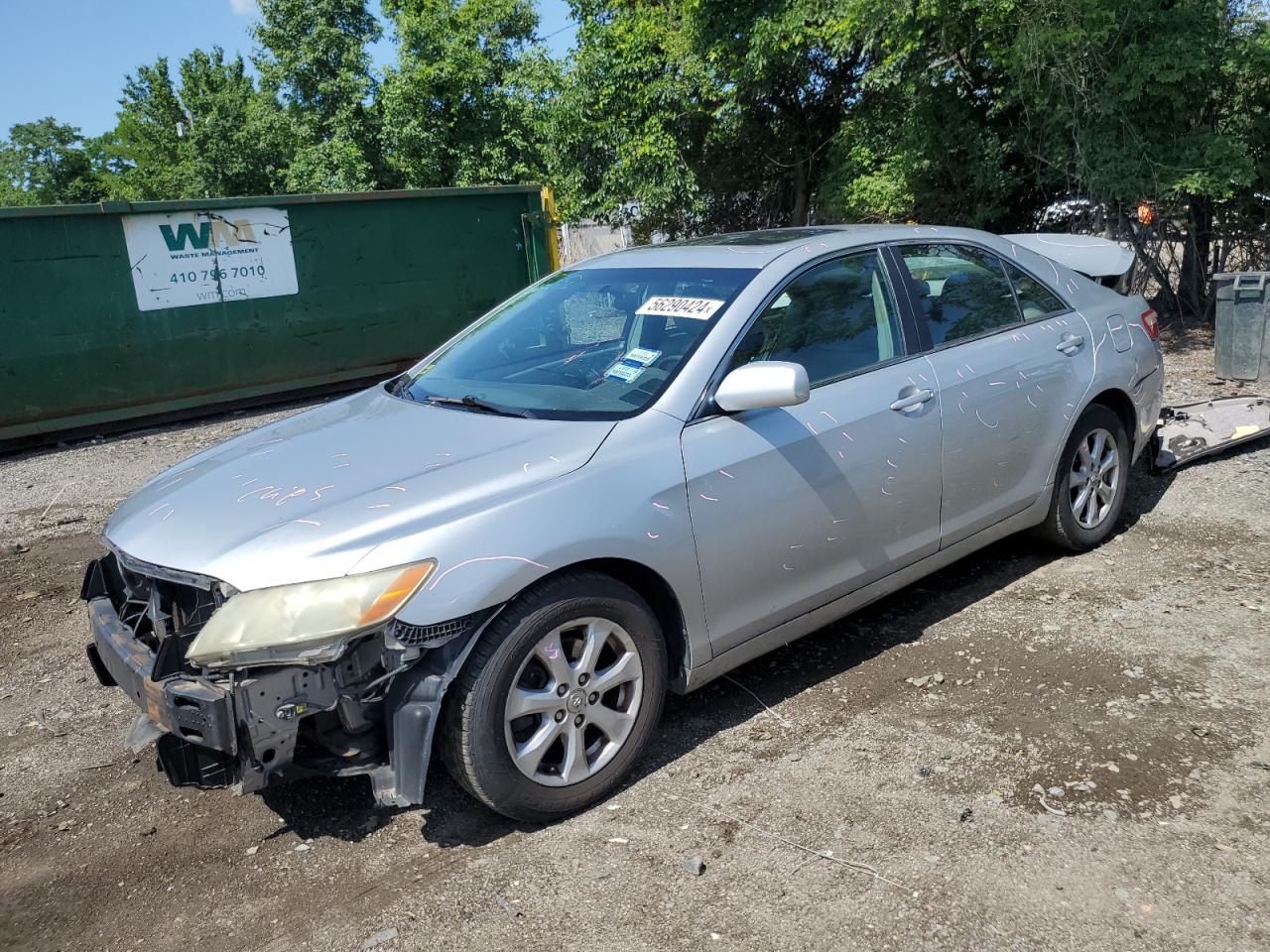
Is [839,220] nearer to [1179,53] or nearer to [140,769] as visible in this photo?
[1179,53]

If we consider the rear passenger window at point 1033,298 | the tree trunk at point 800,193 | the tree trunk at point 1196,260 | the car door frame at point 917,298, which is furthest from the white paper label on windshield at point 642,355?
the tree trunk at point 800,193

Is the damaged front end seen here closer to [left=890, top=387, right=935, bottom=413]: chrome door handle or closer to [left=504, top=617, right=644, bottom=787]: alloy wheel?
[left=504, top=617, right=644, bottom=787]: alloy wheel

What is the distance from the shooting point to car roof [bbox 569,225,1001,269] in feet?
13.2

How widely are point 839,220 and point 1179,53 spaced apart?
6672 mm

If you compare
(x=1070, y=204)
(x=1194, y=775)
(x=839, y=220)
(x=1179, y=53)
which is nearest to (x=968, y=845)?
(x=1194, y=775)

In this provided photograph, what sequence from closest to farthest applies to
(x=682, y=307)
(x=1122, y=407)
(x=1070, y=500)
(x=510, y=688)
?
(x=510, y=688) < (x=682, y=307) < (x=1070, y=500) < (x=1122, y=407)

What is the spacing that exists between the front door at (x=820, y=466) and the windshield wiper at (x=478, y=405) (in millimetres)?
596

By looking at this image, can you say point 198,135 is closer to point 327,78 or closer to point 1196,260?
point 327,78

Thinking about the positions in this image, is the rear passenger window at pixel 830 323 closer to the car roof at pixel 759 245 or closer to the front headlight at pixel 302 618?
the car roof at pixel 759 245

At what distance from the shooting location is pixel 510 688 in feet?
9.71

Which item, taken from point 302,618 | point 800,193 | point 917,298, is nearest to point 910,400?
point 917,298

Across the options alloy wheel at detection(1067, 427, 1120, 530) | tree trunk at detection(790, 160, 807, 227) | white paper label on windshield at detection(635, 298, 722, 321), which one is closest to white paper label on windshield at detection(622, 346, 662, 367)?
white paper label on windshield at detection(635, 298, 722, 321)

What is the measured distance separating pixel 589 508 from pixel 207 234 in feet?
27.6

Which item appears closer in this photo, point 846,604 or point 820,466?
point 820,466
